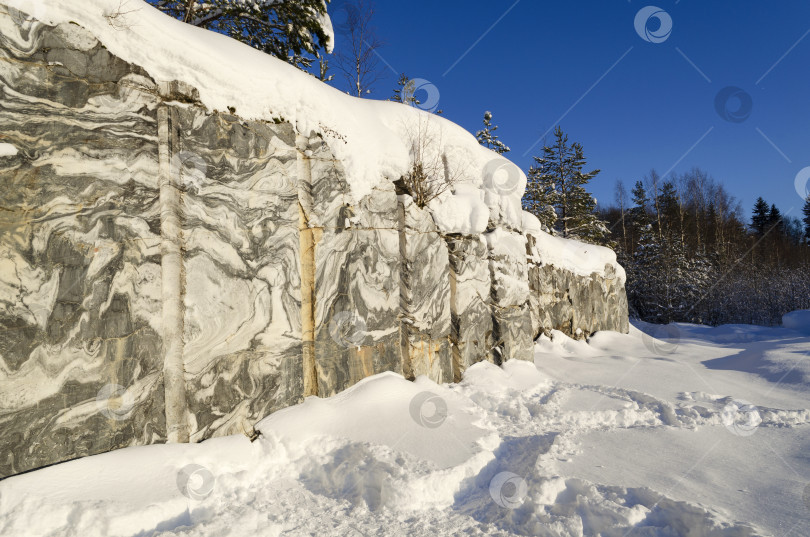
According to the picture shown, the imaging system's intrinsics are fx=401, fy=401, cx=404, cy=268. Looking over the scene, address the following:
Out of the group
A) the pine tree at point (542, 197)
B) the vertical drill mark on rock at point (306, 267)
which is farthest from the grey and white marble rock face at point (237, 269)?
the pine tree at point (542, 197)

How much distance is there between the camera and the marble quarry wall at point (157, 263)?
7.94 feet

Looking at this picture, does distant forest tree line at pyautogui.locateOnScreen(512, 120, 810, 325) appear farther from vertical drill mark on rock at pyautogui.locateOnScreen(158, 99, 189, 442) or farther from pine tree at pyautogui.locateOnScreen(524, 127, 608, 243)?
vertical drill mark on rock at pyautogui.locateOnScreen(158, 99, 189, 442)

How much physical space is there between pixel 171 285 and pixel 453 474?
2.42 meters

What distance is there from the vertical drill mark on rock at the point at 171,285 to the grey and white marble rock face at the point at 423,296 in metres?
2.37

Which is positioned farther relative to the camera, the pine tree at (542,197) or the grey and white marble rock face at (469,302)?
the pine tree at (542,197)

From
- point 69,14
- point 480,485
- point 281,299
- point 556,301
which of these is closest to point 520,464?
point 480,485

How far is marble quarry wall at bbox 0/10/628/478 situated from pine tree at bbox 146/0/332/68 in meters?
4.05

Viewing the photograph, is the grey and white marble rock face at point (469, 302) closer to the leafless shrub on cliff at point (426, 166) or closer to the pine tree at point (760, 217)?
the leafless shrub on cliff at point (426, 166)

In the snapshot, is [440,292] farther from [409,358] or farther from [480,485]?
[480,485]

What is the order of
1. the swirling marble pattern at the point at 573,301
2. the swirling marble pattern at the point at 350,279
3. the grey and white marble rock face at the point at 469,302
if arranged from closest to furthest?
1. the swirling marble pattern at the point at 350,279
2. the grey and white marble rock face at the point at 469,302
3. the swirling marble pattern at the point at 573,301

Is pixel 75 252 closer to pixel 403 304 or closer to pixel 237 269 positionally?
pixel 237 269

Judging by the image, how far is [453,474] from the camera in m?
2.74

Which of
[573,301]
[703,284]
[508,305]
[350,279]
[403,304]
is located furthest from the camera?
[703,284]

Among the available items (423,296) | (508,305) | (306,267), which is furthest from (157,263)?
(508,305)
